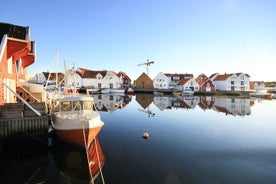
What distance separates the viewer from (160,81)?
90938mm

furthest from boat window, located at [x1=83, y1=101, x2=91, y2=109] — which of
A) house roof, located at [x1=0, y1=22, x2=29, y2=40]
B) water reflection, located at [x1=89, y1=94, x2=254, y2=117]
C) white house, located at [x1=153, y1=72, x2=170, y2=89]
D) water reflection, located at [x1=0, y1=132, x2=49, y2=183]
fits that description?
white house, located at [x1=153, y1=72, x2=170, y2=89]

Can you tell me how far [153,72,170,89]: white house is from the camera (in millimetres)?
90625

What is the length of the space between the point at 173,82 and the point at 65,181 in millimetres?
89543

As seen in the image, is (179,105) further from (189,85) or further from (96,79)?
(96,79)

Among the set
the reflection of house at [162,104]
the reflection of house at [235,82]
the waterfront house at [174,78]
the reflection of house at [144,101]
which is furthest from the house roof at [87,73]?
the reflection of house at [235,82]

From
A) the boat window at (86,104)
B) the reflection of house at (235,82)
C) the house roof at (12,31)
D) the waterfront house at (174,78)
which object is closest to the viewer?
the boat window at (86,104)

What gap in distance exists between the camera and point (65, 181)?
847 cm

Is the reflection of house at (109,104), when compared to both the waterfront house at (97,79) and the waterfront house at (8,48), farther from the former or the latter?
the waterfront house at (97,79)

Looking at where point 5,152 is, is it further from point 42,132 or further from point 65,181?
point 65,181

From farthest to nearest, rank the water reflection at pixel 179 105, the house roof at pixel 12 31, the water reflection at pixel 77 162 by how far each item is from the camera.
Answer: the water reflection at pixel 179 105 < the house roof at pixel 12 31 < the water reflection at pixel 77 162

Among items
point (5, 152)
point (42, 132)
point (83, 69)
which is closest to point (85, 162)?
point (42, 132)

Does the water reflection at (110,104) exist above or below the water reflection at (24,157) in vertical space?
above

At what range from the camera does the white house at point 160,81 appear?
90625 mm

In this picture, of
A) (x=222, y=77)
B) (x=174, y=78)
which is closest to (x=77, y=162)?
(x=174, y=78)
